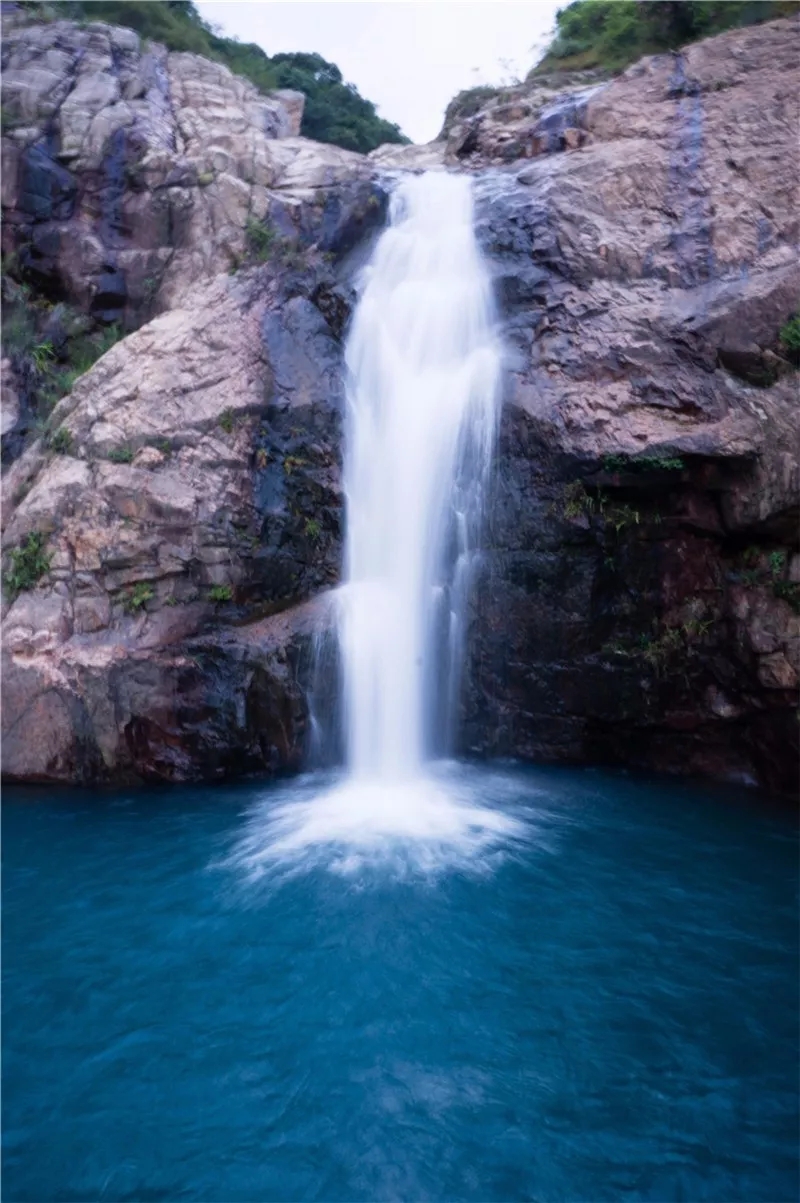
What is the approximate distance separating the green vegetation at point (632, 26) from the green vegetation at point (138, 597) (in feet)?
43.8

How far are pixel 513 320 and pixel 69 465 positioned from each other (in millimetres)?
6617

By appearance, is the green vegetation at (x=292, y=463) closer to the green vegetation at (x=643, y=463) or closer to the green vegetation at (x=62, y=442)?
the green vegetation at (x=62, y=442)

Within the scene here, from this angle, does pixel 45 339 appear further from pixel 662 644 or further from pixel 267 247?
pixel 662 644

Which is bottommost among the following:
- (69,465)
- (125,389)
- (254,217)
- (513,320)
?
(69,465)

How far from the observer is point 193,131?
1472 cm

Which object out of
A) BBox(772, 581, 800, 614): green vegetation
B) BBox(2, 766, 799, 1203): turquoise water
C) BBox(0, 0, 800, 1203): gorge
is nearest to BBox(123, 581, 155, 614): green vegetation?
BBox(0, 0, 800, 1203): gorge

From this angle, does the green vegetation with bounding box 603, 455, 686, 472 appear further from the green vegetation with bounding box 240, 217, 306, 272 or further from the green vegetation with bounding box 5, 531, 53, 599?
the green vegetation with bounding box 5, 531, 53, 599

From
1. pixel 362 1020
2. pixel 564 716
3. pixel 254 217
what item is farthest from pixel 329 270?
pixel 362 1020

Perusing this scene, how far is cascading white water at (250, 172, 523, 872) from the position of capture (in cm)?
830

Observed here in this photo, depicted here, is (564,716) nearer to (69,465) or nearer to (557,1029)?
(557,1029)

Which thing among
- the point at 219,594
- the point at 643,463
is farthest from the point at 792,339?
the point at 219,594

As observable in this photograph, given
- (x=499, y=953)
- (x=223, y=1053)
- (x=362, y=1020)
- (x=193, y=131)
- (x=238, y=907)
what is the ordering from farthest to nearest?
(x=193, y=131), (x=238, y=907), (x=499, y=953), (x=362, y=1020), (x=223, y=1053)

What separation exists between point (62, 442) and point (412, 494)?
4903mm

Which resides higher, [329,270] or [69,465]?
[329,270]
